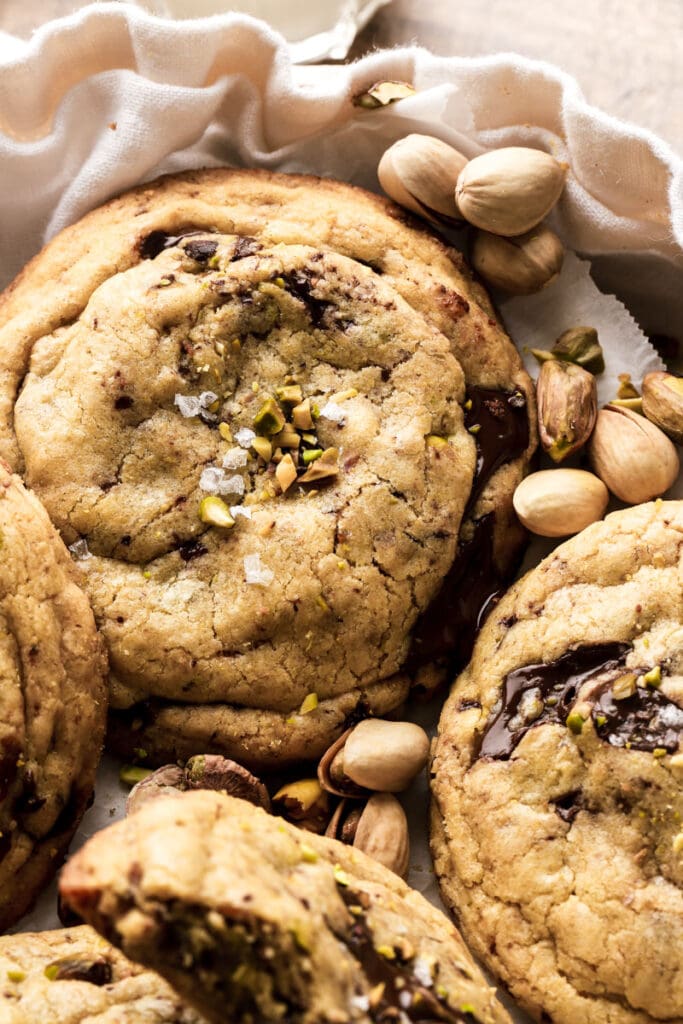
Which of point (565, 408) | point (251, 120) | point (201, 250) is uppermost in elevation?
point (251, 120)

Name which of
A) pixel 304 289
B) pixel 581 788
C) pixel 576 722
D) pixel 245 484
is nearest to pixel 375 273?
pixel 304 289

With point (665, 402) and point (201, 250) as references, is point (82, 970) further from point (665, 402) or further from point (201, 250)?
point (665, 402)

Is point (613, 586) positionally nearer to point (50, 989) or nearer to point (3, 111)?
point (50, 989)

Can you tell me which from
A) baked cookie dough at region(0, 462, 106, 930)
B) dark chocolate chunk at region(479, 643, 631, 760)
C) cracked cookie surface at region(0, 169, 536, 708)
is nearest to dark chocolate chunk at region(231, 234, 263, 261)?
cracked cookie surface at region(0, 169, 536, 708)

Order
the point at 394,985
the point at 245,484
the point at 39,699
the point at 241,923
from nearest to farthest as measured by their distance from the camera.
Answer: the point at 241,923, the point at 394,985, the point at 39,699, the point at 245,484

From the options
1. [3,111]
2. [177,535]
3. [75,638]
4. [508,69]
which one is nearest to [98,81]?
[3,111]

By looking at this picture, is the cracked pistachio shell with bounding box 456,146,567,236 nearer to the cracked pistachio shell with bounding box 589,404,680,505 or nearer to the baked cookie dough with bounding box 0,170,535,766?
the baked cookie dough with bounding box 0,170,535,766
